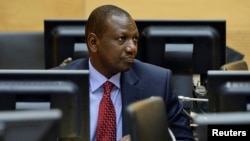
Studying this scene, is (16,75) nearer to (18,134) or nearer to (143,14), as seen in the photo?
(18,134)

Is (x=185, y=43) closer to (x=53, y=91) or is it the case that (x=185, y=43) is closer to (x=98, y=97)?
(x=98, y=97)

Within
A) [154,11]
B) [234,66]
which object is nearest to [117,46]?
[234,66]

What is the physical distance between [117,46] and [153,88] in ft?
0.75

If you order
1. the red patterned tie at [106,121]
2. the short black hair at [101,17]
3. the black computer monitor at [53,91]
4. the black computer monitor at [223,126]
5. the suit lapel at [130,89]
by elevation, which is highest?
the short black hair at [101,17]

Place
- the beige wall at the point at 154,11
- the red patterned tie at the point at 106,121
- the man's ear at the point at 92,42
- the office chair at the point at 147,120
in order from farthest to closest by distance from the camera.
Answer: the beige wall at the point at 154,11 < the man's ear at the point at 92,42 < the red patterned tie at the point at 106,121 < the office chair at the point at 147,120

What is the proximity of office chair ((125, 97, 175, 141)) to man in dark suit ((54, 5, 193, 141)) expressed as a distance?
387mm

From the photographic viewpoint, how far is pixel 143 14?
5152mm

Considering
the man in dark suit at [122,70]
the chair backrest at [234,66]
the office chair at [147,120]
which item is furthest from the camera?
the chair backrest at [234,66]

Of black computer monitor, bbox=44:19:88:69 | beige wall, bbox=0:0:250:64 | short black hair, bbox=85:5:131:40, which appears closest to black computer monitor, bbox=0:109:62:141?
short black hair, bbox=85:5:131:40

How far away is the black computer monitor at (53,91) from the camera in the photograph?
1717mm

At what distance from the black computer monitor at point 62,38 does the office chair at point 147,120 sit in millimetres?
1026

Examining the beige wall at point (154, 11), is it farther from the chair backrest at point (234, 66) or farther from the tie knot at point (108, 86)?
the tie knot at point (108, 86)

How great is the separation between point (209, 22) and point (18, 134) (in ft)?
5.55

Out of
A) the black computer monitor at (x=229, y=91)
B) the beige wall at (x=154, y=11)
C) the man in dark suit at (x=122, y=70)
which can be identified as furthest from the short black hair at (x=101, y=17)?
the beige wall at (x=154, y=11)
